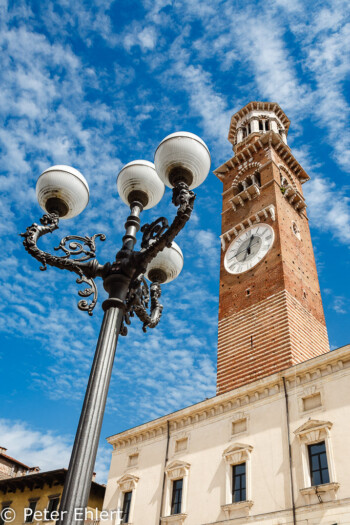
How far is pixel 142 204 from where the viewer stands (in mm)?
7020

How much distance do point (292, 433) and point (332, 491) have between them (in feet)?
7.77

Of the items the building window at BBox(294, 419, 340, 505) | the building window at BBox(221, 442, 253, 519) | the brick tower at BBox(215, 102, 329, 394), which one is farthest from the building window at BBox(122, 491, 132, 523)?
the building window at BBox(294, 419, 340, 505)

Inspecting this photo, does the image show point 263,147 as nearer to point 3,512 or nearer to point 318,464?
point 318,464

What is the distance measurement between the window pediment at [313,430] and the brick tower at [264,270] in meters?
5.21

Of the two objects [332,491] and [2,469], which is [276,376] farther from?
[2,469]

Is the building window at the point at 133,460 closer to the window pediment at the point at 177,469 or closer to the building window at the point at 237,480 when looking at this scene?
the window pediment at the point at 177,469

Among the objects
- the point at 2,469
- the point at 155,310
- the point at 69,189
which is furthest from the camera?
the point at 2,469

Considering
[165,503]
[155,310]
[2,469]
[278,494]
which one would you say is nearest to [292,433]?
[278,494]

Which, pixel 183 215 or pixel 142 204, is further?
pixel 142 204

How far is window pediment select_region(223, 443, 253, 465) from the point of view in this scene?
53.0 feet

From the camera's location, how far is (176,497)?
58.1 feet

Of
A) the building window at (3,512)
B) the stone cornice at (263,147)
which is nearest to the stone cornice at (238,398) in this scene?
the building window at (3,512)

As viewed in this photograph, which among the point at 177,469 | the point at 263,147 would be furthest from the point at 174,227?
the point at 263,147

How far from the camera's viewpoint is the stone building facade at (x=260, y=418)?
1438 cm
